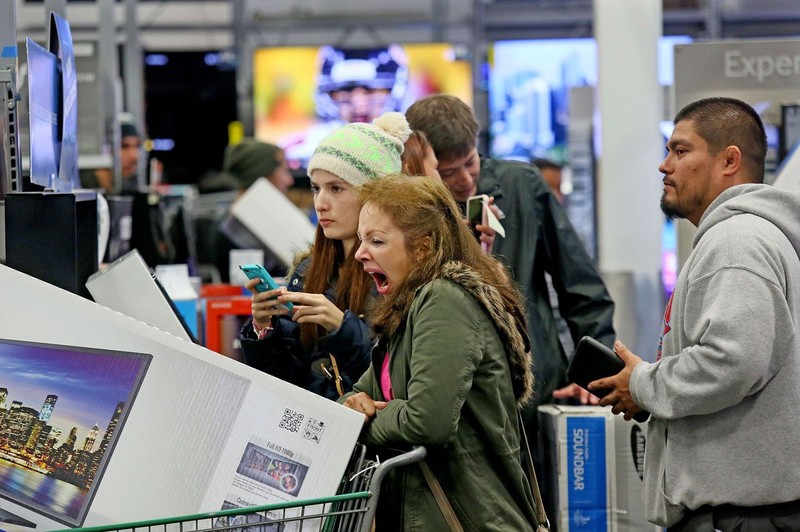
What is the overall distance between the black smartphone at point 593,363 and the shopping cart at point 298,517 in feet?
2.45

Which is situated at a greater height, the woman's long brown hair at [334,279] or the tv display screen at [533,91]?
the tv display screen at [533,91]

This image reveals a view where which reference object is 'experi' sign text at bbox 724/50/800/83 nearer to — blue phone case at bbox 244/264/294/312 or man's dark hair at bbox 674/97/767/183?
man's dark hair at bbox 674/97/767/183

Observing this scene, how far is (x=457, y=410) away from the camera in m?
2.36

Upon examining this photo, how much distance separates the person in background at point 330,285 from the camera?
9.48ft

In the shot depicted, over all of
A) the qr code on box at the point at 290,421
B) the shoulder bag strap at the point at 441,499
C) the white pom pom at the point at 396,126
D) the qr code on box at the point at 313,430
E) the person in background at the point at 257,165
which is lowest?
the shoulder bag strap at the point at 441,499

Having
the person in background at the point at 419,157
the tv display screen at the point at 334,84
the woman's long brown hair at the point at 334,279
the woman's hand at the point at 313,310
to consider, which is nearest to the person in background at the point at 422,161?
the person in background at the point at 419,157

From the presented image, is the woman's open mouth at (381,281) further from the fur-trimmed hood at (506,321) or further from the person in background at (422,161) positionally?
the person in background at (422,161)

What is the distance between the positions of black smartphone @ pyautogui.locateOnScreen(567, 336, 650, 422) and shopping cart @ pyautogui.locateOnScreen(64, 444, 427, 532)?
0.75 meters

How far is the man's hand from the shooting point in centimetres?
276

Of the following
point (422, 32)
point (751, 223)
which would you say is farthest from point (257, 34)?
point (751, 223)

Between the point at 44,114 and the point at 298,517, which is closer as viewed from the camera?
the point at 298,517

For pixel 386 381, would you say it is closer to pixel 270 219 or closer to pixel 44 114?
pixel 44 114

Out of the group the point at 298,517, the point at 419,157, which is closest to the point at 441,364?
the point at 298,517

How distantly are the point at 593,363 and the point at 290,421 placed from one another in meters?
0.98
